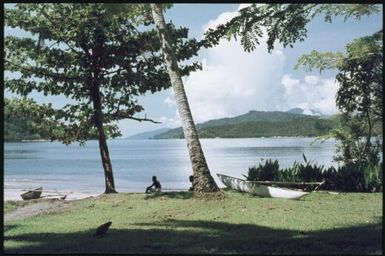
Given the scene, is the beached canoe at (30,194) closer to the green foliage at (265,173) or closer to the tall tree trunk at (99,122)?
the tall tree trunk at (99,122)

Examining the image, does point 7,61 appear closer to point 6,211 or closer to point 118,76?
point 118,76

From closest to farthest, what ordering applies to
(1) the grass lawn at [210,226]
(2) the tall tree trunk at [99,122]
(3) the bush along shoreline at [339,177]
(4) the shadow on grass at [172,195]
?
1. (1) the grass lawn at [210,226]
2. (4) the shadow on grass at [172,195]
3. (3) the bush along shoreline at [339,177]
4. (2) the tall tree trunk at [99,122]

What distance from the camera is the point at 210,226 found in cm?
1359

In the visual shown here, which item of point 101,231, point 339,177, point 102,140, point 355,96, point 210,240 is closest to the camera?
point 210,240

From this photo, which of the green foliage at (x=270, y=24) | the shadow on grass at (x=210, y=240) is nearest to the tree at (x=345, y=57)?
the green foliage at (x=270, y=24)

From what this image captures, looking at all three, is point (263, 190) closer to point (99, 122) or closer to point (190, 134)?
point (190, 134)

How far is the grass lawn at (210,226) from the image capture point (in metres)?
10.6

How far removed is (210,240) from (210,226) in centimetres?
214

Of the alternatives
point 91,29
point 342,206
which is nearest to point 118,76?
point 91,29

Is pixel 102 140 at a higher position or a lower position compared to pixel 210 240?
higher

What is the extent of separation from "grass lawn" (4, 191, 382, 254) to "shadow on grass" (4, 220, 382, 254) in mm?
19

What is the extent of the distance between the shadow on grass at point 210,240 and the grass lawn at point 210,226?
0.02 metres

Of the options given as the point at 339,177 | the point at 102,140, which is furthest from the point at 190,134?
the point at 339,177

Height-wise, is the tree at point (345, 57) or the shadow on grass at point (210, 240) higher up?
the tree at point (345, 57)
